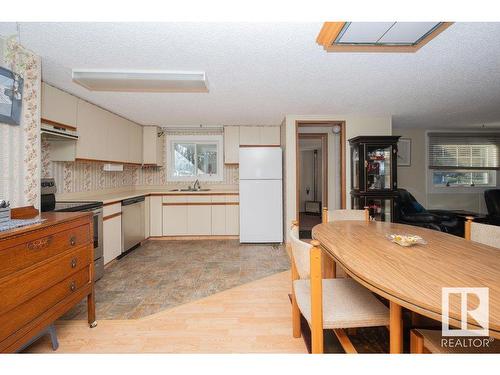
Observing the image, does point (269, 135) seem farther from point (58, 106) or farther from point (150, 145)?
point (58, 106)

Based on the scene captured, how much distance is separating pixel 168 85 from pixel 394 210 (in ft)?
11.6

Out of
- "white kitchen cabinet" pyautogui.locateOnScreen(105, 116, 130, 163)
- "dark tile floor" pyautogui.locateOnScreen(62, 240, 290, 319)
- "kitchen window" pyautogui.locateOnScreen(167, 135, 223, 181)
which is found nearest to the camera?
"dark tile floor" pyautogui.locateOnScreen(62, 240, 290, 319)

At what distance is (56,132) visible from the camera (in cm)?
246

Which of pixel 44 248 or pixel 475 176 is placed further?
pixel 475 176

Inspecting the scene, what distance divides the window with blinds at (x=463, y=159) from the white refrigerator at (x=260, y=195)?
371cm

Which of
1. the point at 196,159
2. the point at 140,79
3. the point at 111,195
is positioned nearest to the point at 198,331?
the point at 140,79

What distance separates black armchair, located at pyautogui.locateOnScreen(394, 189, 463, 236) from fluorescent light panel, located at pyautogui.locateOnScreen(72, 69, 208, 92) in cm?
349

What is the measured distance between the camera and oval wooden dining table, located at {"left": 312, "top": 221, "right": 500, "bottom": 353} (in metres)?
0.84

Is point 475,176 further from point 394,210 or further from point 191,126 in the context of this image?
point 191,126

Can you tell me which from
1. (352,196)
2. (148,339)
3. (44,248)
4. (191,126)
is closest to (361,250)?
(148,339)

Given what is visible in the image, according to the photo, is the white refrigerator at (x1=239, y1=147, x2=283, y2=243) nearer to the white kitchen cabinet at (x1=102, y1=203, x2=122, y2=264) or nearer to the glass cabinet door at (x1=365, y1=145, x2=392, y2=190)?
the glass cabinet door at (x1=365, y1=145, x2=392, y2=190)

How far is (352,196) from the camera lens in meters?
3.85

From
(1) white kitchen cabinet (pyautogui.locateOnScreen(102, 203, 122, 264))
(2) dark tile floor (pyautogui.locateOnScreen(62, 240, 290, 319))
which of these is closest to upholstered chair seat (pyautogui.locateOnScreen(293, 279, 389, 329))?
(2) dark tile floor (pyautogui.locateOnScreen(62, 240, 290, 319))
